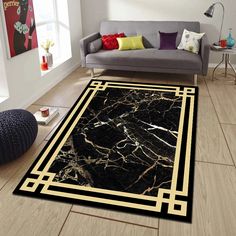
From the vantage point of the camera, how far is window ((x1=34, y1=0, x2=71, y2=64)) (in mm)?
4152

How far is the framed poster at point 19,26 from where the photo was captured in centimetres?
297

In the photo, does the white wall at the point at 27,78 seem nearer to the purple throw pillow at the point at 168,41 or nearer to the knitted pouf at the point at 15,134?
the knitted pouf at the point at 15,134

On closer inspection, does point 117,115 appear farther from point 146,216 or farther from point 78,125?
point 146,216

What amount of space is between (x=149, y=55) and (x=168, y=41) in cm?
54

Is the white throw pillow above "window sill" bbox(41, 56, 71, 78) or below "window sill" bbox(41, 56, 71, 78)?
above

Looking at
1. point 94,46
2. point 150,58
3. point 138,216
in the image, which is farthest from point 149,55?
point 138,216

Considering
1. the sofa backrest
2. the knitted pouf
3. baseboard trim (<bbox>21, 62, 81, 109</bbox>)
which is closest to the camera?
the knitted pouf

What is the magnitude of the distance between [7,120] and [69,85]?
6.16ft

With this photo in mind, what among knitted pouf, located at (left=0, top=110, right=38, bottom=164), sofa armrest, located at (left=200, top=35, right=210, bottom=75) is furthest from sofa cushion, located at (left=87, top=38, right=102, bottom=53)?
knitted pouf, located at (left=0, top=110, right=38, bottom=164)

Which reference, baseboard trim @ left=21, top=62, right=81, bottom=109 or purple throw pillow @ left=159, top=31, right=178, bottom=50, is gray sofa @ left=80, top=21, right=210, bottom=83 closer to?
purple throw pillow @ left=159, top=31, right=178, bottom=50

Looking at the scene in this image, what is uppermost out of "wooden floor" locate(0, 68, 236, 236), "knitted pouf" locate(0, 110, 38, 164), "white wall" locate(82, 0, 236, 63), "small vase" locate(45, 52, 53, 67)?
"white wall" locate(82, 0, 236, 63)

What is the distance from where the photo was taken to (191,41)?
416cm

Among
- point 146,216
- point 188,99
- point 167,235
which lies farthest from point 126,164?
point 188,99

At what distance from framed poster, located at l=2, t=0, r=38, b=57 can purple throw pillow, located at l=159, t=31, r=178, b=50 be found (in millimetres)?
1935
